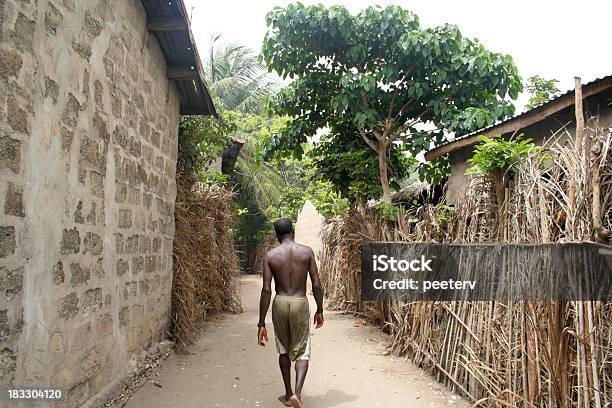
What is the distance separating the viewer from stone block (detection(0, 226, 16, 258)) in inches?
98.2

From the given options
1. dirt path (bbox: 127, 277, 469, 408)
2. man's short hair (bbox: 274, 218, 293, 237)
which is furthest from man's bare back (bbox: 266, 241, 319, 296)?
dirt path (bbox: 127, 277, 469, 408)

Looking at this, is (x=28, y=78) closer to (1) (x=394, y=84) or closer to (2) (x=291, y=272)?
(2) (x=291, y=272)

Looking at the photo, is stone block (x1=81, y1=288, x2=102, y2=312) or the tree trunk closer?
stone block (x1=81, y1=288, x2=102, y2=312)

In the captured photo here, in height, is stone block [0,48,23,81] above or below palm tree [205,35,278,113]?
below

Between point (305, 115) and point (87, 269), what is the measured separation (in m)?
5.95

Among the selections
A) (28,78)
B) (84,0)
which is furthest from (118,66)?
(28,78)

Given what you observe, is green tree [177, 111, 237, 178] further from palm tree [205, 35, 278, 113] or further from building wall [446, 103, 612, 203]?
palm tree [205, 35, 278, 113]

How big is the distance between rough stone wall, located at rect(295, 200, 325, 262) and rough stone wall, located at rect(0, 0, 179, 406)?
922cm

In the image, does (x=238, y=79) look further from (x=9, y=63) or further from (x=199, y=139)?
(x=9, y=63)

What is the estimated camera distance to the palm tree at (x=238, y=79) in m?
23.0

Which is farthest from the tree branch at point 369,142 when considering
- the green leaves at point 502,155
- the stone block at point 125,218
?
the stone block at point 125,218

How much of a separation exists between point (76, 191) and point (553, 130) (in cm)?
458

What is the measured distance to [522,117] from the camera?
511 cm

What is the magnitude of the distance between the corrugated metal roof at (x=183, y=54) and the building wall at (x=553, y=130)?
3399 millimetres
